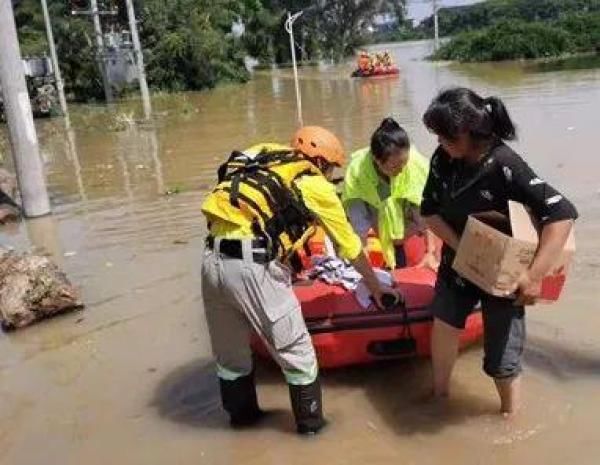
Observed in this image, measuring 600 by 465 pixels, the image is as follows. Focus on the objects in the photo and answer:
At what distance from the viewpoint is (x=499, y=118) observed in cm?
316

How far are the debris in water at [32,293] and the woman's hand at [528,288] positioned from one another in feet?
11.8

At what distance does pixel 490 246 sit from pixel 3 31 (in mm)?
7257

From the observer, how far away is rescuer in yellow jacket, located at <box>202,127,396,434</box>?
3523mm

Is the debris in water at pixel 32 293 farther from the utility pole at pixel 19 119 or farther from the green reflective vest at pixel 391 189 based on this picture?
the utility pole at pixel 19 119

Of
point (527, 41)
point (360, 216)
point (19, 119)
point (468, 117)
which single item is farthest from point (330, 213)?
point (527, 41)

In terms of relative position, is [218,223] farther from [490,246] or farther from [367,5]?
[367,5]

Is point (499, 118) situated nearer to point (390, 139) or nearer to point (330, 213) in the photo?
point (330, 213)

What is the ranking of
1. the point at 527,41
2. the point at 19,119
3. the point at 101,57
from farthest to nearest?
the point at 527,41 → the point at 101,57 → the point at 19,119

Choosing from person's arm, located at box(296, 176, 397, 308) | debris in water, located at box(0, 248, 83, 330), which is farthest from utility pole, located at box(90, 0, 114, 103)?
person's arm, located at box(296, 176, 397, 308)

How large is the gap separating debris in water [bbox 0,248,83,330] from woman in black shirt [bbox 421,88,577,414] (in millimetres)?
3103

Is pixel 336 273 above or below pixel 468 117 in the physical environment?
below

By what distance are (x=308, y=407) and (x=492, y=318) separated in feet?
3.09

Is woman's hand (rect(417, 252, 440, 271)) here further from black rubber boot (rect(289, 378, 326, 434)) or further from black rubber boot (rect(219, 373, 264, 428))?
black rubber boot (rect(219, 373, 264, 428))

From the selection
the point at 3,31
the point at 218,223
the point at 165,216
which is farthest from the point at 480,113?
the point at 3,31
